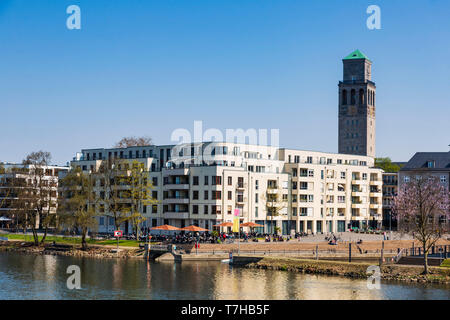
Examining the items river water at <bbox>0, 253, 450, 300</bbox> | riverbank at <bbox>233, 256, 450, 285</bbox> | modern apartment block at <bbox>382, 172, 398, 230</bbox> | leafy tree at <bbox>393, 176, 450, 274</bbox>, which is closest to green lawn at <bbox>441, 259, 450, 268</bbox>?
leafy tree at <bbox>393, 176, 450, 274</bbox>

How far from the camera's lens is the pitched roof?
443ft

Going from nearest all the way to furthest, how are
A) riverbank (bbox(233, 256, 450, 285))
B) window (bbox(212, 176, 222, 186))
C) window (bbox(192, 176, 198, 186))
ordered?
riverbank (bbox(233, 256, 450, 285)) → window (bbox(212, 176, 222, 186)) → window (bbox(192, 176, 198, 186))

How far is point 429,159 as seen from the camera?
137 m

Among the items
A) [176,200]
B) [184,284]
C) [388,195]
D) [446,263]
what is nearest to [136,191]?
[176,200]

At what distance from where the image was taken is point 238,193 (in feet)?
426

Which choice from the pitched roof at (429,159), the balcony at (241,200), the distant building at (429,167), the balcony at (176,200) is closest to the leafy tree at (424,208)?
the balcony at (241,200)

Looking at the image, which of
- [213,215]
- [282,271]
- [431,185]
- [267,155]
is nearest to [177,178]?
[213,215]

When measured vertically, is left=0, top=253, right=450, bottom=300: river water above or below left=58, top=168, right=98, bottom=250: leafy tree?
below

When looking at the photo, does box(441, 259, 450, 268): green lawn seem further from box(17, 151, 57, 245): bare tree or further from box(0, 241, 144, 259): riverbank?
box(17, 151, 57, 245): bare tree

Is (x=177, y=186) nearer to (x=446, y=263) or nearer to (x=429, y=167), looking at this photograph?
(x=429, y=167)

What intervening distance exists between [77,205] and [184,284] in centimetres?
4395

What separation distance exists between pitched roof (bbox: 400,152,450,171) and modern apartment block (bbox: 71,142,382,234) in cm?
1915

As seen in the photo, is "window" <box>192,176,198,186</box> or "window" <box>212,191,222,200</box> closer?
"window" <box>212,191,222,200</box>
